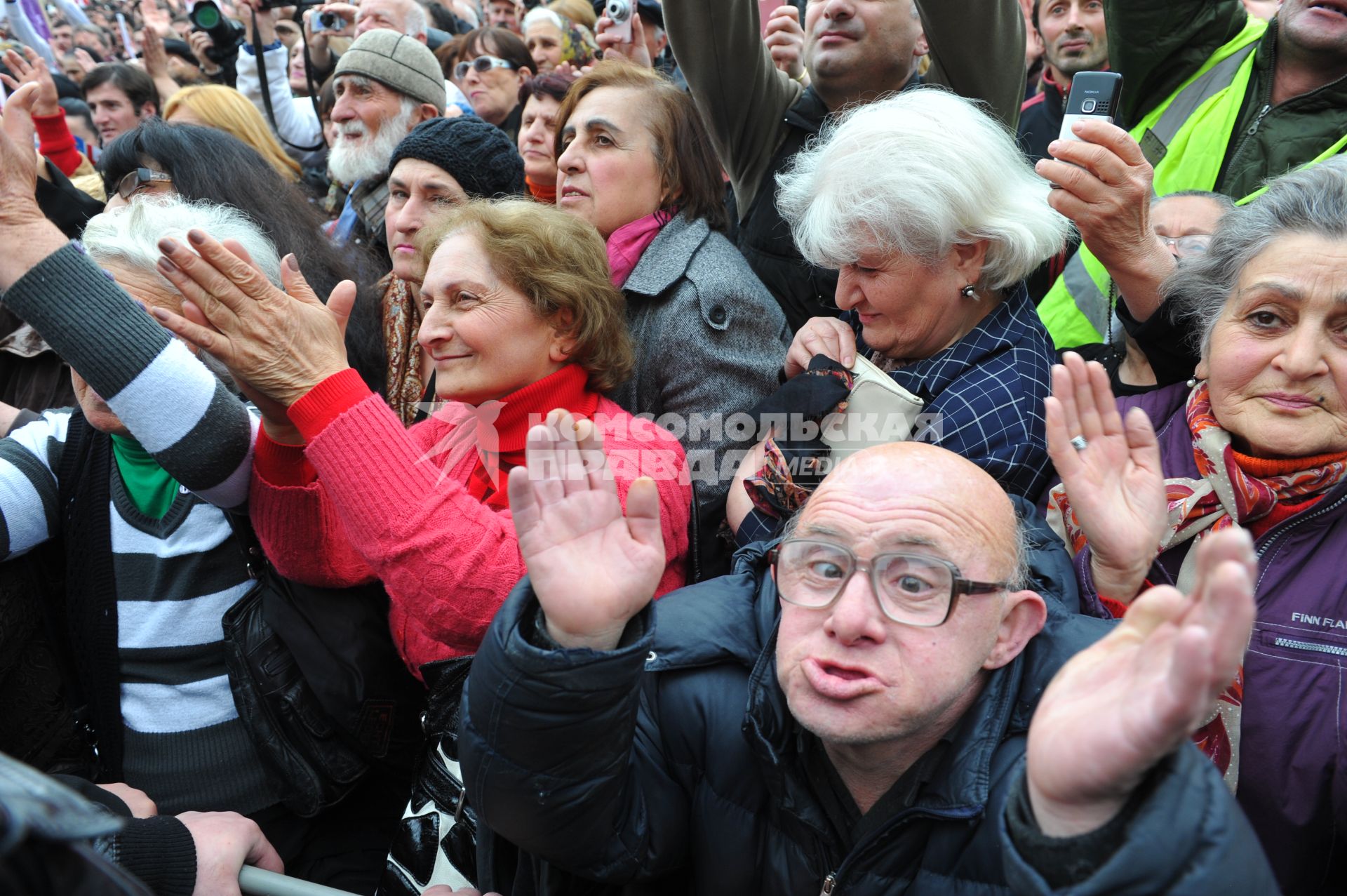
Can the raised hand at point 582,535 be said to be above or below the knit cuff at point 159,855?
above

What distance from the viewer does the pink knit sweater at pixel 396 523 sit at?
183 centimetres

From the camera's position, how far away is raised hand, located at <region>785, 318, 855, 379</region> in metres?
2.31

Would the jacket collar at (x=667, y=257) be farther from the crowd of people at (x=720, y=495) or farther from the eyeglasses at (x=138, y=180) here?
the eyeglasses at (x=138, y=180)

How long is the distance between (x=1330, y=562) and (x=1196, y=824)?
2.92 feet

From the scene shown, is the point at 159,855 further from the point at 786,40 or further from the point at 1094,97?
the point at 786,40

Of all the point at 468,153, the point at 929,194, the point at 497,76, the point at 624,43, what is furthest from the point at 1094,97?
the point at 497,76

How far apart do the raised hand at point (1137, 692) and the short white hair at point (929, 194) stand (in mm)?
1239

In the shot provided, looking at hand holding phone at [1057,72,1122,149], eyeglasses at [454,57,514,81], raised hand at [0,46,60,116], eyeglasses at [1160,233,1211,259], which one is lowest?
eyeglasses at [454,57,514,81]

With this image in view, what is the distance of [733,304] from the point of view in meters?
2.54

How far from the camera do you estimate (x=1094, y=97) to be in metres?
2.21

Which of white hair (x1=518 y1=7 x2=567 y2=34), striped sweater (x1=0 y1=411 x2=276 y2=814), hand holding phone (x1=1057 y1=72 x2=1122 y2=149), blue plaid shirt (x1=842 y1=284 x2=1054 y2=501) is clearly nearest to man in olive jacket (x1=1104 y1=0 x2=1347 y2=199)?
hand holding phone (x1=1057 y1=72 x2=1122 y2=149)

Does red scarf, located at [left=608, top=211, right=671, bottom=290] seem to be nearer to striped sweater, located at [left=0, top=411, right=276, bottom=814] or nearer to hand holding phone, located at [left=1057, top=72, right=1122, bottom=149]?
hand holding phone, located at [left=1057, top=72, right=1122, bottom=149]

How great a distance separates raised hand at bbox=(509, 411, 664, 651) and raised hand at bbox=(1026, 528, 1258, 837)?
22.6 inches

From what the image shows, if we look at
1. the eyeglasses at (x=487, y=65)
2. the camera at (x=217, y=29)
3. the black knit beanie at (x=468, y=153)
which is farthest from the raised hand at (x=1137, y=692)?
the camera at (x=217, y=29)
